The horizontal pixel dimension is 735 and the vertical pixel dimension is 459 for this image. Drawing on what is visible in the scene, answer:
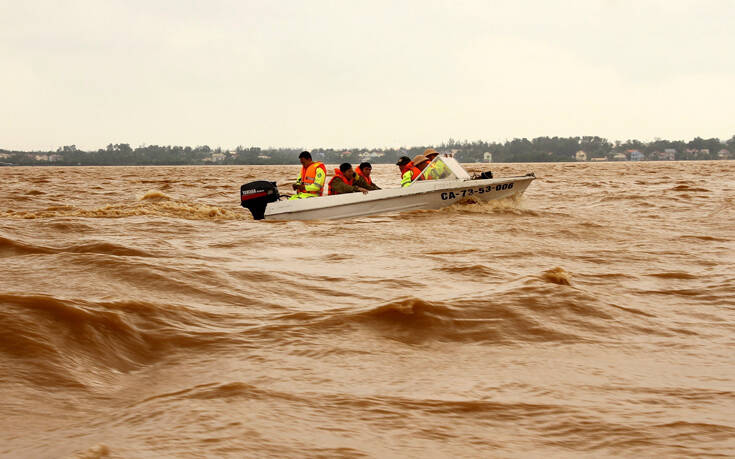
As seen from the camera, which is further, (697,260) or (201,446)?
(697,260)

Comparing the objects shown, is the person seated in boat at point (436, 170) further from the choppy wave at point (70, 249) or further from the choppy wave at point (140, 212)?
the choppy wave at point (70, 249)

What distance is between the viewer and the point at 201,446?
2.52 m

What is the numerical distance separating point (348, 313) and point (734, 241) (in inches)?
274

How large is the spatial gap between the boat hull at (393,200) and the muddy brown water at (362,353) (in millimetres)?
5242

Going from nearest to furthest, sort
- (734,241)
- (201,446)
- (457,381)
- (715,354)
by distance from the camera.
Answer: (201,446), (457,381), (715,354), (734,241)

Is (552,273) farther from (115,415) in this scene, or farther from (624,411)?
(115,415)

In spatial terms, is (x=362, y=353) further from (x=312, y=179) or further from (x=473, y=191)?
(x=473, y=191)

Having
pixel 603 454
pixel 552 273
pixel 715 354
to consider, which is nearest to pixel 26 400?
pixel 603 454

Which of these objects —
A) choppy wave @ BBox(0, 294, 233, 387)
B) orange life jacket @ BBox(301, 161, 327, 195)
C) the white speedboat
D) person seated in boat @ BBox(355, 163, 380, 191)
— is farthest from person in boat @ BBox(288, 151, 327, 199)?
choppy wave @ BBox(0, 294, 233, 387)

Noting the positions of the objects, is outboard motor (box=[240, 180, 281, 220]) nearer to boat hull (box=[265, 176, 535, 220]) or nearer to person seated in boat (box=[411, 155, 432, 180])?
boat hull (box=[265, 176, 535, 220])

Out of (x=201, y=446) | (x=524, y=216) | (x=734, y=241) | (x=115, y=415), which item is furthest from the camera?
(x=524, y=216)

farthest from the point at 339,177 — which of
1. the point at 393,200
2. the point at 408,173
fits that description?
the point at 408,173

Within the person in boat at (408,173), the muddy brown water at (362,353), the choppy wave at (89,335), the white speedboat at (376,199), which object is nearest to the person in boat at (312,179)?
the white speedboat at (376,199)

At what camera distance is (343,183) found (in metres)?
13.6
